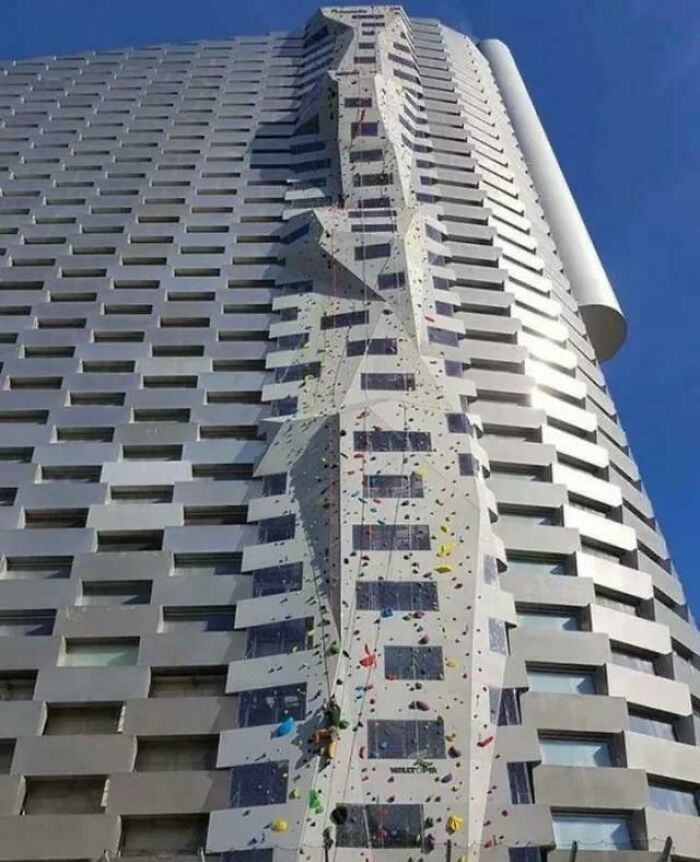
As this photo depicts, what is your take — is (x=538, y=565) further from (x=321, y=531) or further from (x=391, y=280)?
(x=391, y=280)

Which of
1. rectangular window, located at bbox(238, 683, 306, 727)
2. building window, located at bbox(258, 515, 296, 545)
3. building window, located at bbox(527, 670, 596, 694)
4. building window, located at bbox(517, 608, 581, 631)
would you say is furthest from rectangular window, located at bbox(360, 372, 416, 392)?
rectangular window, located at bbox(238, 683, 306, 727)

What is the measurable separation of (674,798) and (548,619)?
626 cm

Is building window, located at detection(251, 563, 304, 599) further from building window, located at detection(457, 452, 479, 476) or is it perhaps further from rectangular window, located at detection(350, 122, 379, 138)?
rectangular window, located at detection(350, 122, 379, 138)

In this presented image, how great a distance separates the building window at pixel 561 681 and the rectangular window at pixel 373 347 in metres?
13.1

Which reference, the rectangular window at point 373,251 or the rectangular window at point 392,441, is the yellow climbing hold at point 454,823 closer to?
the rectangular window at point 392,441

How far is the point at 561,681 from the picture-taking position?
2833cm

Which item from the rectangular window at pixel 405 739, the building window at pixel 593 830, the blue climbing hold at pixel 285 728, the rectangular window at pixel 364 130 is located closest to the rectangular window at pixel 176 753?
the blue climbing hold at pixel 285 728

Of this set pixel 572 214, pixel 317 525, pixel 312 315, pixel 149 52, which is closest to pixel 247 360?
pixel 312 315

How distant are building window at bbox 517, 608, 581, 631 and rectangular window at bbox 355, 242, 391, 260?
1699 centimetres

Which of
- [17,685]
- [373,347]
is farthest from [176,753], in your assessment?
[373,347]

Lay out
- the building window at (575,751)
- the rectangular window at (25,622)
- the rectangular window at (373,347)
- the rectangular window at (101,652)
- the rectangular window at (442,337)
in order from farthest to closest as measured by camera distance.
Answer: the rectangular window at (442,337)
the rectangular window at (373,347)
the rectangular window at (25,622)
the rectangular window at (101,652)
the building window at (575,751)

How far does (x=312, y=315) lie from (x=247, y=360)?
3345 millimetres

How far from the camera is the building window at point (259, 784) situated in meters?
23.9

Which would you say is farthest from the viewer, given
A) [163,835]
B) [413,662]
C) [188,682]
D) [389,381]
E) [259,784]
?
[389,381]
